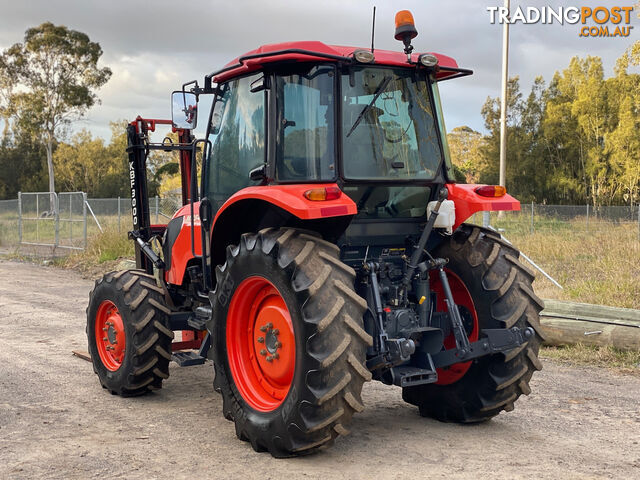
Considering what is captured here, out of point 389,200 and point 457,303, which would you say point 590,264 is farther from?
point 389,200

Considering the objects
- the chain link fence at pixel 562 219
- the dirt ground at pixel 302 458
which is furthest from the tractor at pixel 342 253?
the chain link fence at pixel 562 219

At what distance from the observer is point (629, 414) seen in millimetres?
5887

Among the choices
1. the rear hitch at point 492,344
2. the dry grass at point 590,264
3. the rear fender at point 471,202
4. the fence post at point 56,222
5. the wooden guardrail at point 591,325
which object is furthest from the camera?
the fence post at point 56,222

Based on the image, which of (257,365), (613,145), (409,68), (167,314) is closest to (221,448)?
(257,365)

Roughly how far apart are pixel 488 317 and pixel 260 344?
1682 millimetres

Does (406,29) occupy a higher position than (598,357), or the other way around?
(406,29)

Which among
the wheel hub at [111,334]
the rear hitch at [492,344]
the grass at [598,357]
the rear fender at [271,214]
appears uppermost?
the rear fender at [271,214]

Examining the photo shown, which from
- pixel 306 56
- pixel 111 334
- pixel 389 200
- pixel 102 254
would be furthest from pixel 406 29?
pixel 102 254

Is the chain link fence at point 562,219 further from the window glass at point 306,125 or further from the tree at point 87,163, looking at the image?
the tree at point 87,163

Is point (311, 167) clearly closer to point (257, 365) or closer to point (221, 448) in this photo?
point (257, 365)

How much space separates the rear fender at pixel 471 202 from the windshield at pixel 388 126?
253mm

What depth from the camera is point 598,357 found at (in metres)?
7.87

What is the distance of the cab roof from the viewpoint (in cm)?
474

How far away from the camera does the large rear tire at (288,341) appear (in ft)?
14.4
